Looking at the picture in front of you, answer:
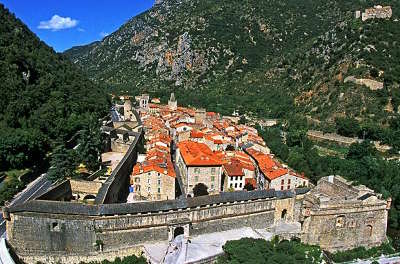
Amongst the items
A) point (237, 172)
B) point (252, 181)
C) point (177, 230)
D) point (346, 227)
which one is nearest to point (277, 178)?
point (252, 181)

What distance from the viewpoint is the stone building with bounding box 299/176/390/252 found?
30656 millimetres

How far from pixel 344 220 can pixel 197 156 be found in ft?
45.1

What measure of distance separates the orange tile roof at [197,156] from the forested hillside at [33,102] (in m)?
16.7

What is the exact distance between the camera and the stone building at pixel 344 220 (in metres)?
30.7

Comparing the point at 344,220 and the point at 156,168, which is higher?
the point at 156,168

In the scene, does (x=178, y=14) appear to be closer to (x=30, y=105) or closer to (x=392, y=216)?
(x=30, y=105)

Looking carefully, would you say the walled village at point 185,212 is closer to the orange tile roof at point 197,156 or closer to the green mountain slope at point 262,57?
the orange tile roof at point 197,156

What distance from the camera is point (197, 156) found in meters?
37.3

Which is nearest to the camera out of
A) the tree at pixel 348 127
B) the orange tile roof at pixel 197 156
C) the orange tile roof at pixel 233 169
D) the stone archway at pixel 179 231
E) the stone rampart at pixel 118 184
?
the stone archway at pixel 179 231

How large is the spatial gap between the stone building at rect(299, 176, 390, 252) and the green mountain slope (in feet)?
123

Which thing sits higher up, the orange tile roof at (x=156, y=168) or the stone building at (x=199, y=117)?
the stone building at (x=199, y=117)

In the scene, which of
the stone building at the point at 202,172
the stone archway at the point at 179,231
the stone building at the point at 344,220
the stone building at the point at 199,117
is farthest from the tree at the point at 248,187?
the stone building at the point at 199,117

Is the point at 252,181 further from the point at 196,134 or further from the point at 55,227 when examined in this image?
the point at 55,227

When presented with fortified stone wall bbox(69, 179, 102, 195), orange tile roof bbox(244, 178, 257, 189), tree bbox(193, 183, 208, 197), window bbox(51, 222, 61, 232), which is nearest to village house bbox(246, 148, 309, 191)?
orange tile roof bbox(244, 178, 257, 189)
